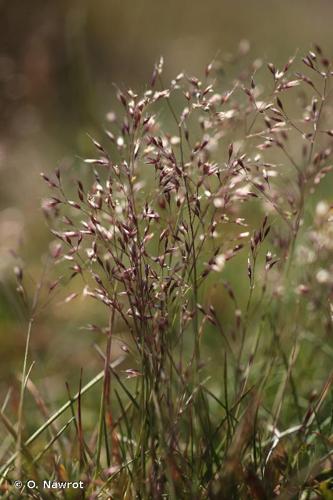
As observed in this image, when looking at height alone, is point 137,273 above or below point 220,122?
below

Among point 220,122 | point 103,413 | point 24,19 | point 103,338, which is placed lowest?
point 103,338

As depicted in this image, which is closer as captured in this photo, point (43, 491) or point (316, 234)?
point (43, 491)

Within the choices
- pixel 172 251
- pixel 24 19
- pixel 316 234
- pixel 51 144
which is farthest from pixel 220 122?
pixel 24 19

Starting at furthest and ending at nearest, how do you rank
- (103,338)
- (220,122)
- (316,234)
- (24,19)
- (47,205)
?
(24,19) < (103,338) < (316,234) < (220,122) < (47,205)

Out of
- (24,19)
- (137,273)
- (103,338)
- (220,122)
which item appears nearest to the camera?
(137,273)

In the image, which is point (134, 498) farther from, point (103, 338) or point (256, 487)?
point (103, 338)

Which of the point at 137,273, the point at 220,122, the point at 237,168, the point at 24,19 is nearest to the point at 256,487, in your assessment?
the point at 137,273

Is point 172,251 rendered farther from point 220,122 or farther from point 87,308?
point 87,308
